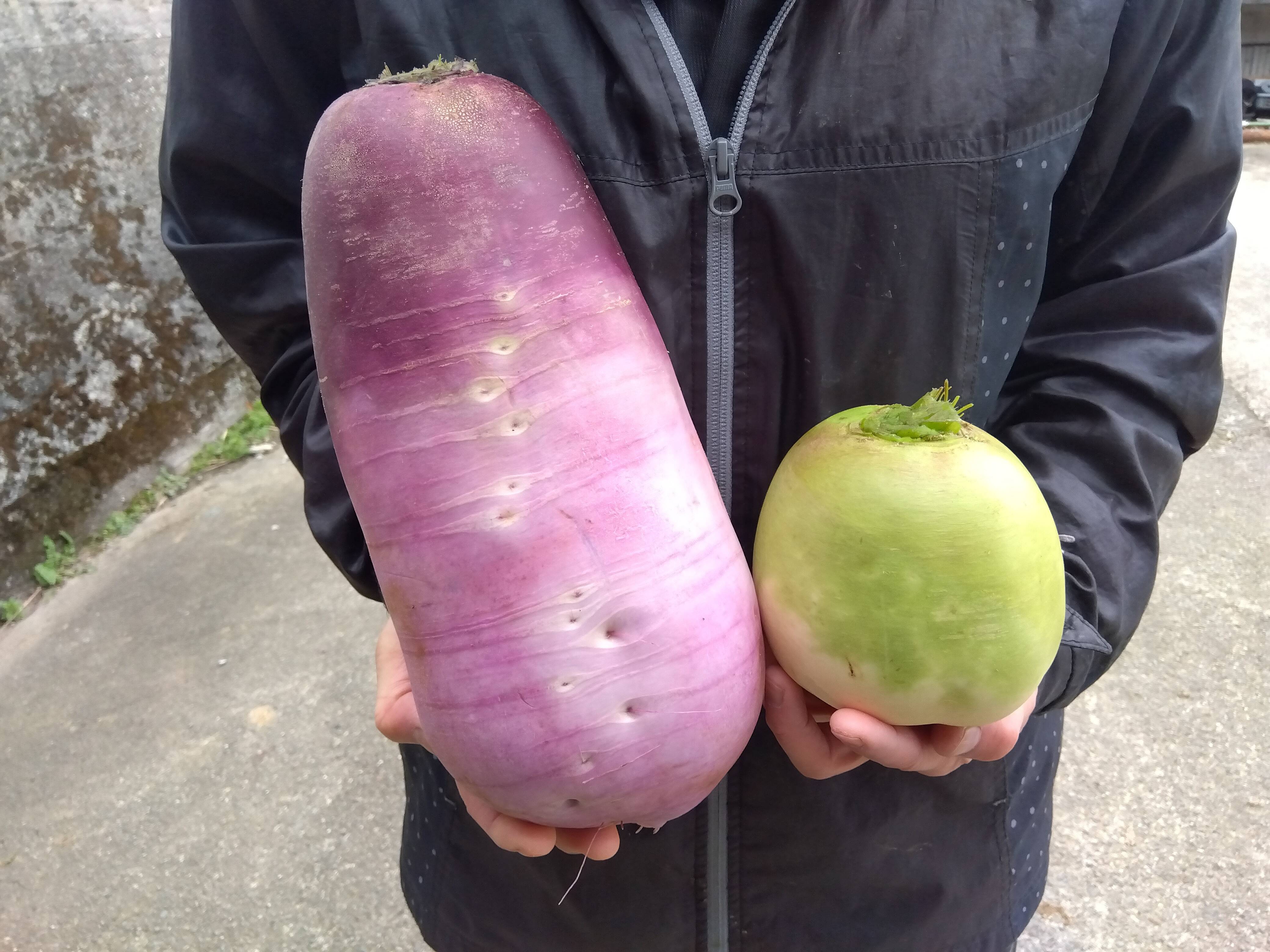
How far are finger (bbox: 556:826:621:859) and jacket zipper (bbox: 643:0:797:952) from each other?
0.68 ft

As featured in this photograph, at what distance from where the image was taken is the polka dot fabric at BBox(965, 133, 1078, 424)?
925mm

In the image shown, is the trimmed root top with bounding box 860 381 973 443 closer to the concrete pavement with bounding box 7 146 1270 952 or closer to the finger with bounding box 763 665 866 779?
the finger with bounding box 763 665 866 779

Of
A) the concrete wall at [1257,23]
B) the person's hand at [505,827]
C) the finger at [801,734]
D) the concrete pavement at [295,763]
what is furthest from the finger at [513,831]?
the concrete wall at [1257,23]

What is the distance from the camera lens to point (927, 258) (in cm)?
93

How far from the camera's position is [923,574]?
0.82 meters

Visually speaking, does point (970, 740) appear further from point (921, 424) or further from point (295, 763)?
point (295, 763)

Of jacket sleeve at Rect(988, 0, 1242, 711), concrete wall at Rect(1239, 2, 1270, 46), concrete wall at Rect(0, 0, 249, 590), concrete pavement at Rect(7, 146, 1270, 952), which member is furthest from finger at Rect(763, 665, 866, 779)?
concrete wall at Rect(1239, 2, 1270, 46)

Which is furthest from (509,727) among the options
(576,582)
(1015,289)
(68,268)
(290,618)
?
(68,268)

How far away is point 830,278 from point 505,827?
61 centimetres

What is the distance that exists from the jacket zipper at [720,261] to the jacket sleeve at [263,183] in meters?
0.35

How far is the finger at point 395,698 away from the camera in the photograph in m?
0.94

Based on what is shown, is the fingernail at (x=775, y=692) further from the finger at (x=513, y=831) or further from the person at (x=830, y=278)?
the finger at (x=513, y=831)

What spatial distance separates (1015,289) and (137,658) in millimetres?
2826

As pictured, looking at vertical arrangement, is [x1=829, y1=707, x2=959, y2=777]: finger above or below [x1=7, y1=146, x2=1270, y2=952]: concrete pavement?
above
